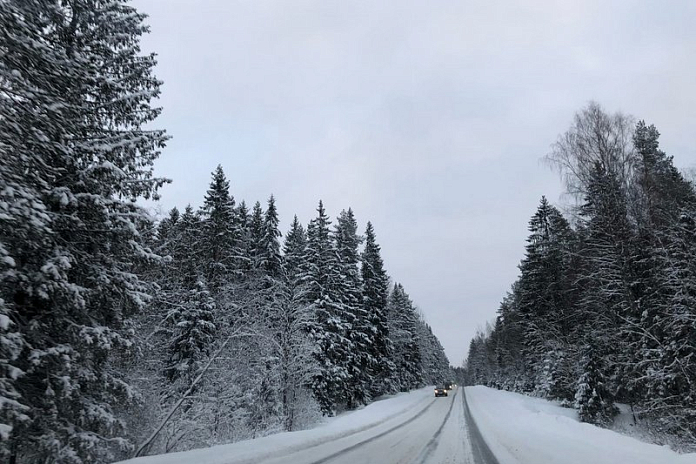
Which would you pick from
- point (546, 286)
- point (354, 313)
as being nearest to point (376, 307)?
point (354, 313)

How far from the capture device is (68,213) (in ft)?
29.2

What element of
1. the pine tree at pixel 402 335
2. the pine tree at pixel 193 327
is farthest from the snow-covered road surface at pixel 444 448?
the pine tree at pixel 402 335

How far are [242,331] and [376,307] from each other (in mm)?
23080

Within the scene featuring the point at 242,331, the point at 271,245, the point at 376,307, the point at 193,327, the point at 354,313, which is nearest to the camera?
the point at 242,331

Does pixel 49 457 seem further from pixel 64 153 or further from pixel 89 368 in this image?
pixel 64 153

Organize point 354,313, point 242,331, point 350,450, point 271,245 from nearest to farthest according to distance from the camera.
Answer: point 350,450 < point 242,331 < point 271,245 < point 354,313

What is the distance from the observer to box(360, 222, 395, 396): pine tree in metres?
39.9

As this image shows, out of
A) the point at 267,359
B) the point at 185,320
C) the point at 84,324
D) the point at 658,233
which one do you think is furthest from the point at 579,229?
the point at 84,324

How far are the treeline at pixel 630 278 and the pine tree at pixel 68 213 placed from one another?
1930 cm

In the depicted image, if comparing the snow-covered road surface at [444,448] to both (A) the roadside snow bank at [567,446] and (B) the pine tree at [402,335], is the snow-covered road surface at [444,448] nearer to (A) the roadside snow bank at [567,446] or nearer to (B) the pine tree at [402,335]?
(A) the roadside snow bank at [567,446]

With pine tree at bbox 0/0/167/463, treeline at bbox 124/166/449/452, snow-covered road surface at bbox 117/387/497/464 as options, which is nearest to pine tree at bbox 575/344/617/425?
snow-covered road surface at bbox 117/387/497/464

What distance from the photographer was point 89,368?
888 cm

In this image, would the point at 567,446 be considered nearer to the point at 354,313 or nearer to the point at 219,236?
the point at 219,236

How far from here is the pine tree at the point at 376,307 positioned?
131ft
